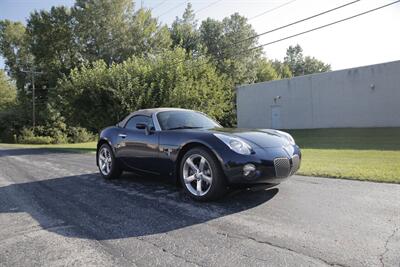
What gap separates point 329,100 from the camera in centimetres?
2664

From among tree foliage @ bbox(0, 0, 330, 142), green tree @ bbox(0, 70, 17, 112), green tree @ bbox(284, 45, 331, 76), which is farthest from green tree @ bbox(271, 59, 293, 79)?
green tree @ bbox(0, 70, 17, 112)

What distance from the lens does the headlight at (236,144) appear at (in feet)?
15.4

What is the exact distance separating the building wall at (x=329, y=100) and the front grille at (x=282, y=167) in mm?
21638

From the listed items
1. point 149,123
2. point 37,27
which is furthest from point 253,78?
point 149,123

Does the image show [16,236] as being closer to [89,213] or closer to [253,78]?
[89,213]

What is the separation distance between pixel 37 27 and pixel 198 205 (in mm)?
45505

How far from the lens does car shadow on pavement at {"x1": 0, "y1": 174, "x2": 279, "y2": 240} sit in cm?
399

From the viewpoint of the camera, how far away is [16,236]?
381cm

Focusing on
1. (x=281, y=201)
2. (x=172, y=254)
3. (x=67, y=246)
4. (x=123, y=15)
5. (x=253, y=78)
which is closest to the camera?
(x=172, y=254)

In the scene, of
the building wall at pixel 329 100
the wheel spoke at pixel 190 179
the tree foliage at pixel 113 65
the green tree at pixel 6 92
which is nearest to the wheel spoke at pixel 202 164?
the wheel spoke at pixel 190 179

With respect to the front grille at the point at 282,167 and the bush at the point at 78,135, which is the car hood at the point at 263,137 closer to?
the front grille at the point at 282,167

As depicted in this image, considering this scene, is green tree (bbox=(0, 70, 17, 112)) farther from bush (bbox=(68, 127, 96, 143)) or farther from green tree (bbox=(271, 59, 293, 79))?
green tree (bbox=(271, 59, 293, 79))

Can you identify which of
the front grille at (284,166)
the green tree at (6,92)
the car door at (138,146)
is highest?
the green tree at (6,92)

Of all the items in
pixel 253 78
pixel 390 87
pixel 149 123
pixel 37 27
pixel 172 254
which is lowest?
pixel 172 254
